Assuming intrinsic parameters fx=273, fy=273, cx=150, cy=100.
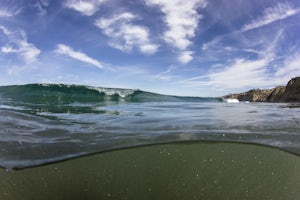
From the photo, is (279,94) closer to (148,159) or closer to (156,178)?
(148,159)

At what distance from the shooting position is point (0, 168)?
5359 millimetres

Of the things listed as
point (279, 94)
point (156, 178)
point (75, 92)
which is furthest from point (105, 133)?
point (279, 94)

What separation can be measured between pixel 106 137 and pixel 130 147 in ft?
2.09

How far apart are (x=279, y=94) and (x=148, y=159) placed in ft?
131

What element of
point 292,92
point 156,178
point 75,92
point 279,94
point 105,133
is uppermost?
point 292,92

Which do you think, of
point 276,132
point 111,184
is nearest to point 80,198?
point 111,184

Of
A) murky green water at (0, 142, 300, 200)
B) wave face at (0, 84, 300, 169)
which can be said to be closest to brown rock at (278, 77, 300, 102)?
wave face at (0, 84, 300, 169)

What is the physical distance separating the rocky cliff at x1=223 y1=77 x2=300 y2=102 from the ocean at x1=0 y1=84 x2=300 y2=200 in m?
28.9

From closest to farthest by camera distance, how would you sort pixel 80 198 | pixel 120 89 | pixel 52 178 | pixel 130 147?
pixel 80 198, pixel 52 178, pixel 130 147, pixel 120 89

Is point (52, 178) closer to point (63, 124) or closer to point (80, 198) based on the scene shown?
point (80, 198)

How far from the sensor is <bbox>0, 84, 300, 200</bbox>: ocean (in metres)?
5.17

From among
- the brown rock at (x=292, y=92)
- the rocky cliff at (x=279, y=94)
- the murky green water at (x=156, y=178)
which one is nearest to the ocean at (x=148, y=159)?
the murky green water at (x=156, y=178)

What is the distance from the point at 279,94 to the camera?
41.1 meters

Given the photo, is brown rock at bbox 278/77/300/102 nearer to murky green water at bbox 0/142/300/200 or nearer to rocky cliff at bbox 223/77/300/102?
rocky cliff at bbox 223/77/300/102
